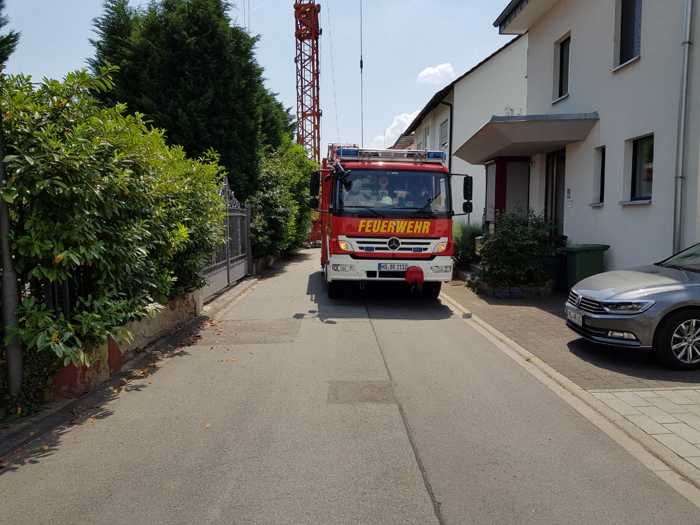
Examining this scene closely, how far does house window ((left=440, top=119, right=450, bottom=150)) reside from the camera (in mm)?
27969

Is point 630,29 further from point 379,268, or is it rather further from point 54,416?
point 54,416

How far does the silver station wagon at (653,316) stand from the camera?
658cm

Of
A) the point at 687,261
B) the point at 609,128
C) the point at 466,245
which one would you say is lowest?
the point at 466,245

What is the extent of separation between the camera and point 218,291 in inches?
500

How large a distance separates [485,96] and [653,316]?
62.9ft

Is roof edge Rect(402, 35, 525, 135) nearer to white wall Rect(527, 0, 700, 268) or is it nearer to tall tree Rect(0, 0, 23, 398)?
white wall Rect(527, 0, 700, 268)

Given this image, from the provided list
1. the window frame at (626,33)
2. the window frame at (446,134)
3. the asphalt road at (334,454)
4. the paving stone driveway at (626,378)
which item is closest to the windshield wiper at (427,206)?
the paving stone driveway at (626,378)

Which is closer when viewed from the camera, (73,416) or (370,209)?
(73,416)

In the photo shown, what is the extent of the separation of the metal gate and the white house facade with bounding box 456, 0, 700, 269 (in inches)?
245

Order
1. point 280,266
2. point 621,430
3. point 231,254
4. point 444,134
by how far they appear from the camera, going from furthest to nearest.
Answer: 1. point 444,134
2. point 280,266
3. point 231,254
4. point 621,430

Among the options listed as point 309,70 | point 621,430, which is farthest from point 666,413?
point 309,70

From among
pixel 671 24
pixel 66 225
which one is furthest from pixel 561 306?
pixel 66 225

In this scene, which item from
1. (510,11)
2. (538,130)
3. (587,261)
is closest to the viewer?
(587,261)

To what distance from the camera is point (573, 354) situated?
745 cm
